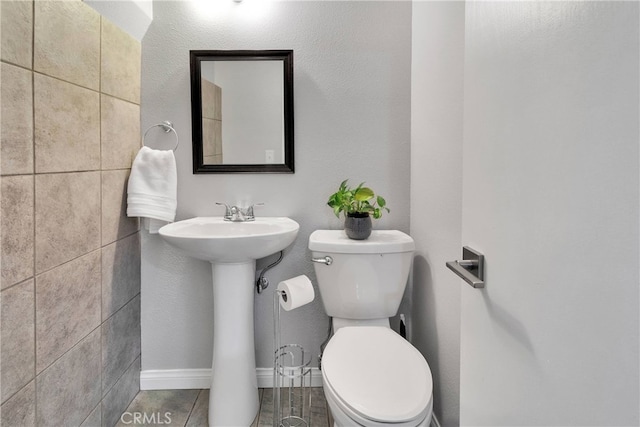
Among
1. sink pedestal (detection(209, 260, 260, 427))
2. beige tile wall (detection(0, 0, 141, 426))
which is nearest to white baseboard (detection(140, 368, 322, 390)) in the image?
beige tile wall (detection(0, 0, 141, 426))

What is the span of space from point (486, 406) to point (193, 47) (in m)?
2.01

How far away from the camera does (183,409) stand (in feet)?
6.70

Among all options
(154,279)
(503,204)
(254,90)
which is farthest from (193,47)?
(503,204)

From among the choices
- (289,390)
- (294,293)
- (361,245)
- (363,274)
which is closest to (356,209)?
(361,245)

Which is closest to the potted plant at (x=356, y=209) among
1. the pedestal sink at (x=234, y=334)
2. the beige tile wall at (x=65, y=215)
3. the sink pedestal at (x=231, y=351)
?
the pedestal sink at (x=234, y=334)

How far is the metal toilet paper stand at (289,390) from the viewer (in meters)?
1.86

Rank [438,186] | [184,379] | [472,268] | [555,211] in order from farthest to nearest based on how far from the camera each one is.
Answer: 1. [184,379]
2. [438,186]
3. [472,268]
4. [555,211]

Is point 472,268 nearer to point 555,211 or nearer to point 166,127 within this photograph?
point 555,211

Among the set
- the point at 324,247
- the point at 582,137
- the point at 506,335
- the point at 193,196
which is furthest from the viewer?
the point at 193,196

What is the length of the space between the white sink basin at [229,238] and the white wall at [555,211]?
3.58ft

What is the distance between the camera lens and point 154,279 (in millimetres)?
2211

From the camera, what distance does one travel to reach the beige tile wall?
1.25m

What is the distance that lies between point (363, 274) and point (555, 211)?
1.37 meters

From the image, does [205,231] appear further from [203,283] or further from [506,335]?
[506,335]
